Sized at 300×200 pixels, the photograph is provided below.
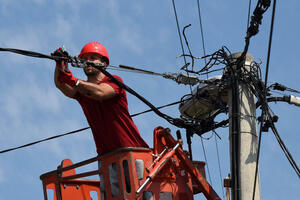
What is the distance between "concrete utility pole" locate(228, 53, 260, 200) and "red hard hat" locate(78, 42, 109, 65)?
8.65 feet

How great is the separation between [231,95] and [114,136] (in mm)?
2741

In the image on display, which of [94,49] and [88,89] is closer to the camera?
[88,89]

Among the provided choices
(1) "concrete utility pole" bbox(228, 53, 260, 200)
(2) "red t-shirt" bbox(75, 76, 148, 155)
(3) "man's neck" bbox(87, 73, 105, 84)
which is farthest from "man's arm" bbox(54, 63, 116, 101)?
(1) "concrete utility pole" bbox(228, 53, 260, 200)

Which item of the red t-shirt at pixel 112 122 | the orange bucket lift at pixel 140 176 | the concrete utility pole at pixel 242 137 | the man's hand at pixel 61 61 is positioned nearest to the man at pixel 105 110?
the red t-shirt at pixel 112 122

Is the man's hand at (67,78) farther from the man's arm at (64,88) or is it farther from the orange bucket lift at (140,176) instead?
the orange bucket lift at (140,176)

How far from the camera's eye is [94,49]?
13.4 meters

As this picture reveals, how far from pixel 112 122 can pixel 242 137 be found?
2560 mm

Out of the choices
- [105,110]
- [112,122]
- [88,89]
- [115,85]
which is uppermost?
[115,85]

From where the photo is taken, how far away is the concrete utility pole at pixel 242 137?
12.9m

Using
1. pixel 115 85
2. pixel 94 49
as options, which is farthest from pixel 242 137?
pixel 94 49

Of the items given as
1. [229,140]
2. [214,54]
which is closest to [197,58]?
[214,54]

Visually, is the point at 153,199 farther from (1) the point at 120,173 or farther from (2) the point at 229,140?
(2) the point at 229,140

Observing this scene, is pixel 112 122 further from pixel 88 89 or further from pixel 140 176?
pixel 140 176

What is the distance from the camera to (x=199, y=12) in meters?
16.2
